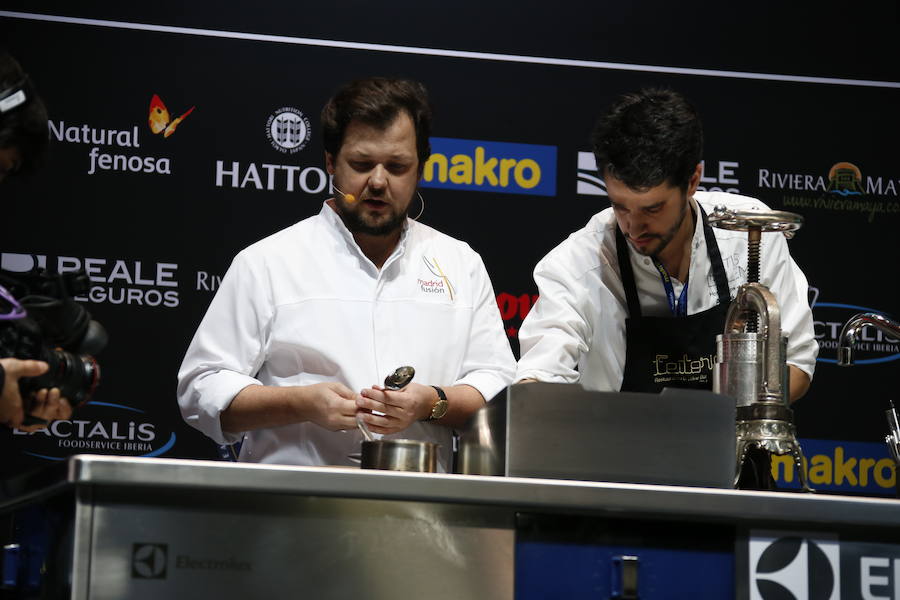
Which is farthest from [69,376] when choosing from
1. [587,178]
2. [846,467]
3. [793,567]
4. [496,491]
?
[846,467]

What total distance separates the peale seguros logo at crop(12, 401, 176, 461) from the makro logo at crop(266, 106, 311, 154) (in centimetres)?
83

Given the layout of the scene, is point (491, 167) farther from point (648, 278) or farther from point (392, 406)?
point (392, 406)

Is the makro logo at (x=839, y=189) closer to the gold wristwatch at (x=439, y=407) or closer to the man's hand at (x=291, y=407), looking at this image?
the gold wristwatch at (x=439, y=407)

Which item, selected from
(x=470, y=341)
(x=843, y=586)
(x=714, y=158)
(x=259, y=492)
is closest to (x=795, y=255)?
(x=714, y=158)

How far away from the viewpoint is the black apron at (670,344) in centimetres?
228

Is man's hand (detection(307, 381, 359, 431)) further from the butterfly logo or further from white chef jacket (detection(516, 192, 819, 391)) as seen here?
the butterfly logo

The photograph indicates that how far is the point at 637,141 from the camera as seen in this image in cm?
224

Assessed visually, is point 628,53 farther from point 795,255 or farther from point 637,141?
point 637,141

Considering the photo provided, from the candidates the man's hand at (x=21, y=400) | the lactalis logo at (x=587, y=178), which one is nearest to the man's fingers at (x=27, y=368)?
the man's hand at (x=21, y=400)

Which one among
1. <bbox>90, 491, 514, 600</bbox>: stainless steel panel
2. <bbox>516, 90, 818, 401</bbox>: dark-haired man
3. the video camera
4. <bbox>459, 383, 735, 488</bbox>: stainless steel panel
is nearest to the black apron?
<bbox>516, 90, 818, 401</bbox>: dark-haired man

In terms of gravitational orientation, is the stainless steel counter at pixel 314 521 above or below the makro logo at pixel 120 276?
below

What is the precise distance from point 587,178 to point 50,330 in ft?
7.26

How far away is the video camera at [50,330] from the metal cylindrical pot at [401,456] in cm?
40

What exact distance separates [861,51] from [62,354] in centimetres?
288
